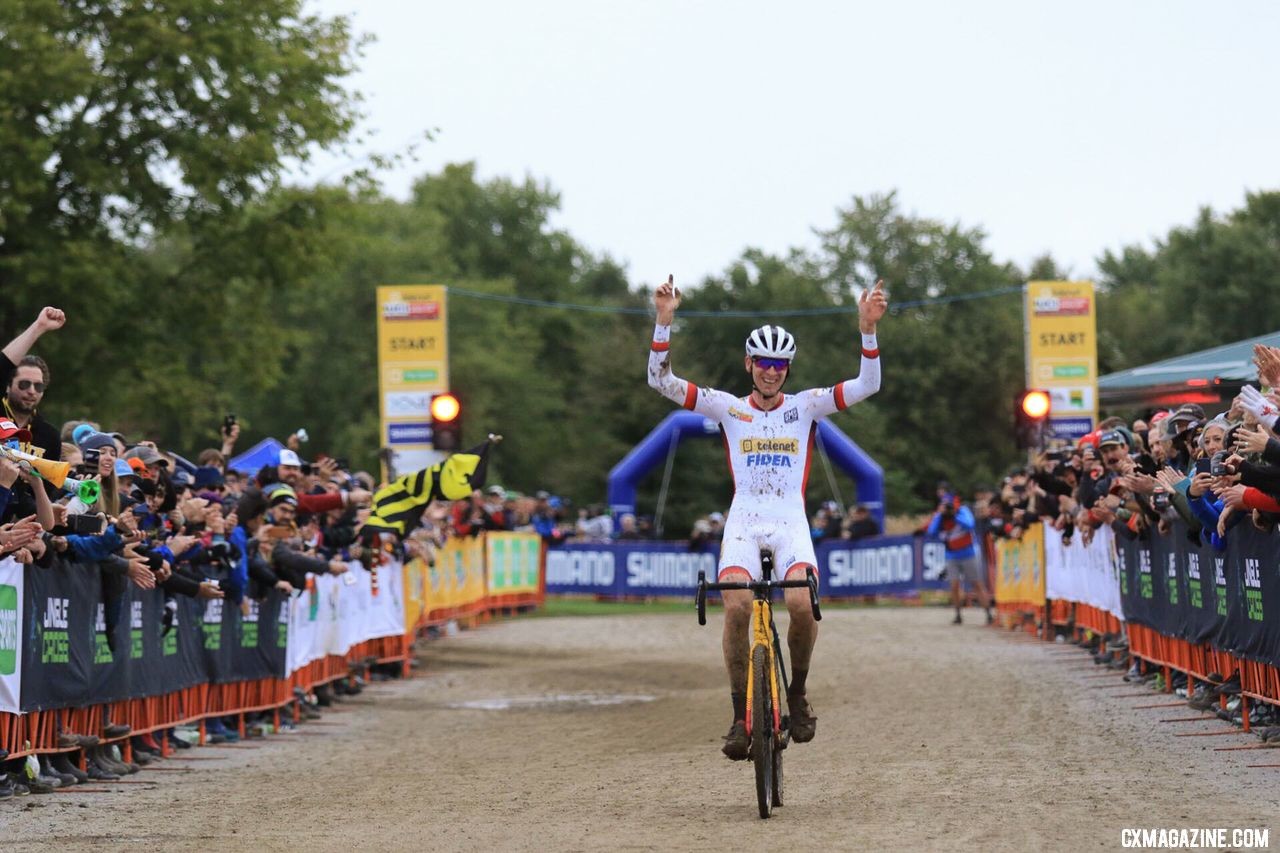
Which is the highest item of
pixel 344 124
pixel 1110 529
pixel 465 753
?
pixel 344 124

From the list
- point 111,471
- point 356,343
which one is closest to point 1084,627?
point 111,471

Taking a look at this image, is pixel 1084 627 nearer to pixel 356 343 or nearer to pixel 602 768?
pixel 602 768

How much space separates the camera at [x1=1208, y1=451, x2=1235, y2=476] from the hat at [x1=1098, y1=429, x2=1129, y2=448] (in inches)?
182

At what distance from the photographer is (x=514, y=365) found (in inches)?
3632

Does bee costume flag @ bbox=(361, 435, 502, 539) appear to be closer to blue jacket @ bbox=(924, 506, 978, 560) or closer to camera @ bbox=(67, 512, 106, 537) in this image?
camera @ bbox=(67, 512, 106, 537)

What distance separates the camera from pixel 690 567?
4103 cm

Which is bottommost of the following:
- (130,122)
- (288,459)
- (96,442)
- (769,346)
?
(96,442)

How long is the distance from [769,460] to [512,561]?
2735 cm

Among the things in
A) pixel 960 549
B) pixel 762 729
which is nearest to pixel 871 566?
pixel 960 549

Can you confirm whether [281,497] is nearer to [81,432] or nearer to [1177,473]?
[81,432]

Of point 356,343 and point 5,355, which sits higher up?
point 356,343

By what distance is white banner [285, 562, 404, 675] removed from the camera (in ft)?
59.3

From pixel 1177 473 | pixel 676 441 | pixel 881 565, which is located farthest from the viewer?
pixel 676 441

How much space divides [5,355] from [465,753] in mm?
5248
